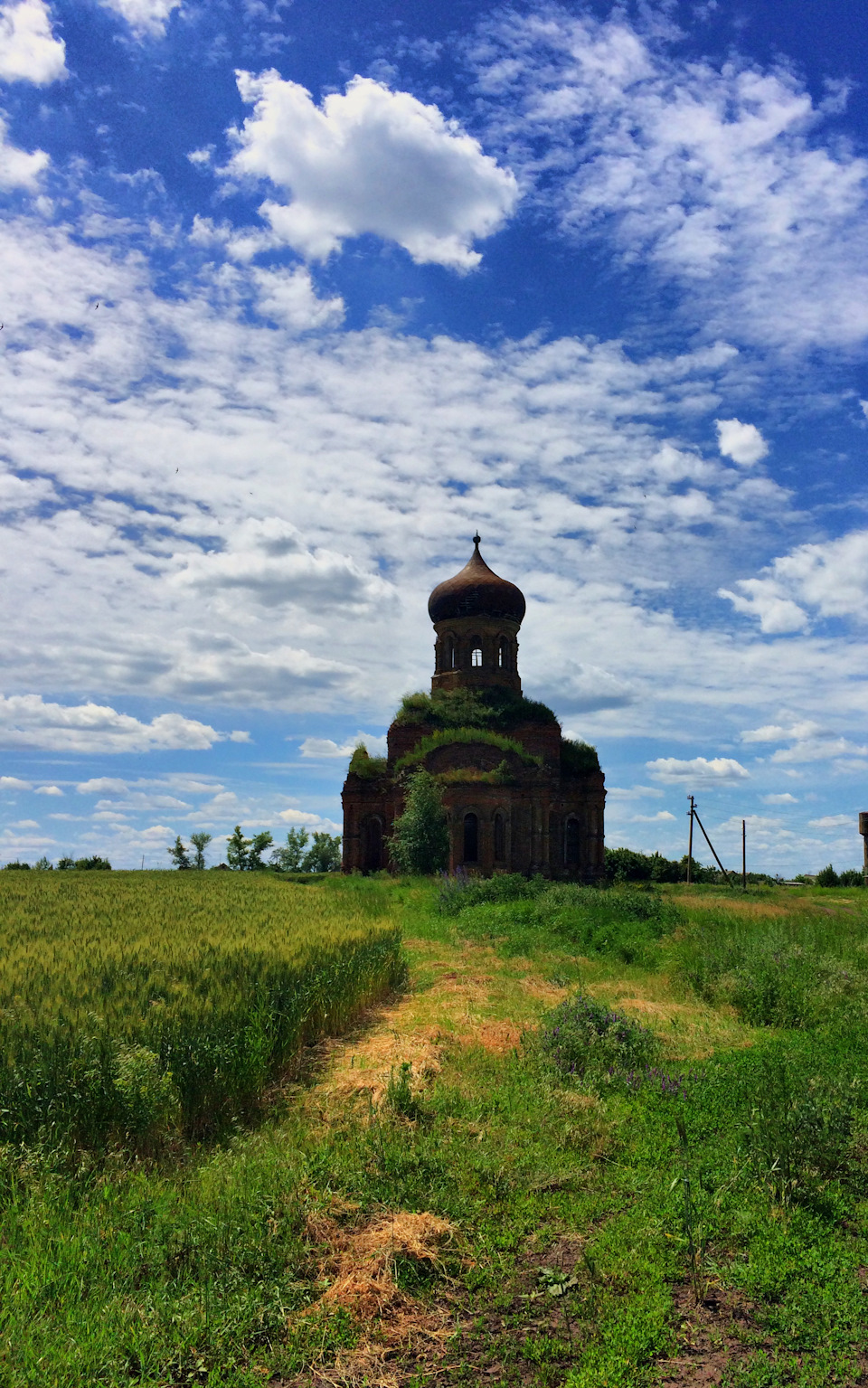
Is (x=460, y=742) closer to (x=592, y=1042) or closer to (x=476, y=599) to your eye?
(x=476, y=599)

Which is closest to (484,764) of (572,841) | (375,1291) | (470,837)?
(470,837)

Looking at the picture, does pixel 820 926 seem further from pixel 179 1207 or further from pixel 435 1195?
pixel 179 1207

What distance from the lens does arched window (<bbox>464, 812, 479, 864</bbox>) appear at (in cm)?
3375

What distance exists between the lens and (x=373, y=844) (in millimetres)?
39312

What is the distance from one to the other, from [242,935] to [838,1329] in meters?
9.07

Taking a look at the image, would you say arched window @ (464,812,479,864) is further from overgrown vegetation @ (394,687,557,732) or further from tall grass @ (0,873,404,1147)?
tall grass @ (0,873,404,1147)

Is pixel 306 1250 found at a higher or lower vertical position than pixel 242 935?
lower

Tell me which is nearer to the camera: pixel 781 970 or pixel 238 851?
pixel 781 970

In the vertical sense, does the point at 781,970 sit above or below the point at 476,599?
below

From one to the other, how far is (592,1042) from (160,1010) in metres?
4.62

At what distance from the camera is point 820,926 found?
1589 cm

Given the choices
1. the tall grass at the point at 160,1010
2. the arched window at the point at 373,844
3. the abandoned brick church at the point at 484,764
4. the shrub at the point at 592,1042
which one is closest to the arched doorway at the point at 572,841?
the abandoned brick church at the point at 484,764

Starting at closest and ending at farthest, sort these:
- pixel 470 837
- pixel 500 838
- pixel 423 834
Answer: pixel 423 834
pixel 470 837
pixel 500 838

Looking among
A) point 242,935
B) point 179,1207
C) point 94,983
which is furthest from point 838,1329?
point 242,935
